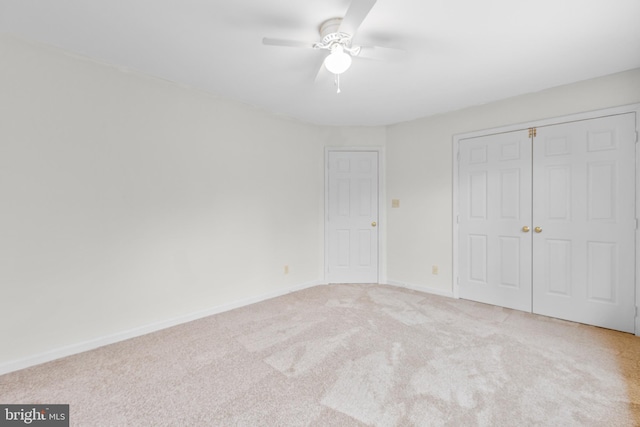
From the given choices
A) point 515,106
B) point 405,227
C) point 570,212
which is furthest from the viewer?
point 405,227

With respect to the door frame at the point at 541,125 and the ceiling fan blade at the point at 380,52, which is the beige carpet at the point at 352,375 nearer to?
the door frame at the point at 541,125

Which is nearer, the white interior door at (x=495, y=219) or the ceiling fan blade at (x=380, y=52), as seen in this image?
the ceiling fan blade at (x=380, y=52)

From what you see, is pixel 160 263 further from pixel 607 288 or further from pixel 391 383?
pixel 607 288

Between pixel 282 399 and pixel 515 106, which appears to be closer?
pixel 282 399

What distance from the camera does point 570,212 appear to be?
3.04 m

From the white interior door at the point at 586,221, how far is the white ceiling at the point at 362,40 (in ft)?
2.00

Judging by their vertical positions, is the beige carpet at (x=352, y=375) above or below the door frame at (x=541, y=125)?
below

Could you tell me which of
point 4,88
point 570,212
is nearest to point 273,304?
point 4,88

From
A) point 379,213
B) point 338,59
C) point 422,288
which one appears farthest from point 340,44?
point 422,288

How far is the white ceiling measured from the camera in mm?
1872

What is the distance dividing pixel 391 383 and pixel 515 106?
125 inches

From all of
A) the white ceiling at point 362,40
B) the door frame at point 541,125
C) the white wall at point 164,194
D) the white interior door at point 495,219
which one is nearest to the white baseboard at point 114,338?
the white wall at point 164,194

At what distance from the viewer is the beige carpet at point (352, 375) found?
5.65 feet

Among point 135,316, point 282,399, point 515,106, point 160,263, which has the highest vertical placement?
point 515,106
